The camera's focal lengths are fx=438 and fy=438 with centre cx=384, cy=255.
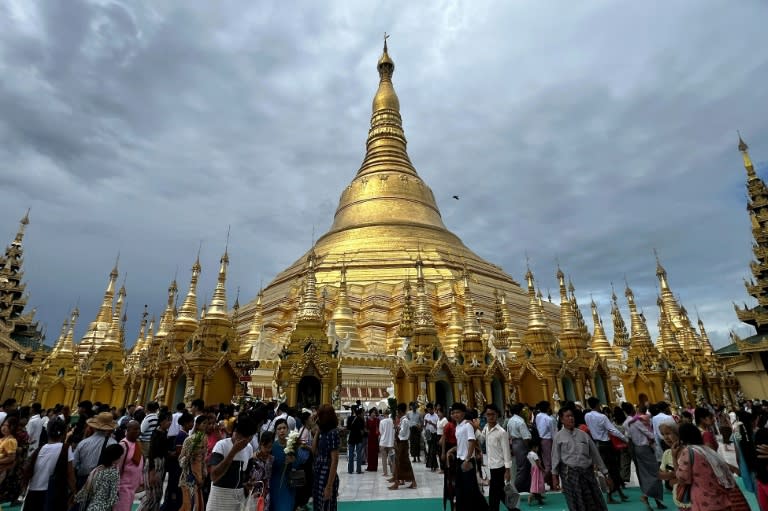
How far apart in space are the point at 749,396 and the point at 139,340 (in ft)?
135

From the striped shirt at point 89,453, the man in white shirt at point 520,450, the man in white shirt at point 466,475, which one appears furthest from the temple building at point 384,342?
the striped shirt at point 89,453

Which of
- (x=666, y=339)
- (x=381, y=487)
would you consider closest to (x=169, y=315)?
(x=381, y=487)

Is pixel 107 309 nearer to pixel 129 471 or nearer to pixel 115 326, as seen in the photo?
pixel 115 326

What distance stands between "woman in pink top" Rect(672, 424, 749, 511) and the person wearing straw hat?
573 centimetres

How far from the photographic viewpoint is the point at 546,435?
8.12m

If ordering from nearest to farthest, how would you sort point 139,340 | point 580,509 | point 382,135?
point 580,509
point 139,340
point 382,135

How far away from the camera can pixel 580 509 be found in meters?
5.14

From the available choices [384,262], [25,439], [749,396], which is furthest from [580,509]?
[749,396]

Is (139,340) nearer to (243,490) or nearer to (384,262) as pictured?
(384,262)

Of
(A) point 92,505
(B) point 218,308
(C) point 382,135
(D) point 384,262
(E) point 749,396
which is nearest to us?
(A) point 92,505

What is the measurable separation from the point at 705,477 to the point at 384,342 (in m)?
23.1

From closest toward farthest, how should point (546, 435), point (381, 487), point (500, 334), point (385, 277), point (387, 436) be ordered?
point (546, 435)
point (381, 487)
point (387, 436)
point (500, 334)
point (385, 277)

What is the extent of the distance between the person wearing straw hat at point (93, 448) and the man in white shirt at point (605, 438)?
6921 mm

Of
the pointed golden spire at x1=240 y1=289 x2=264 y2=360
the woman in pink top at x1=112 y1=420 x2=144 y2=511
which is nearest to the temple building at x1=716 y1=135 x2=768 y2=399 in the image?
the pointed golden spire at x1=240 y1=289 x2=264 y2=360
